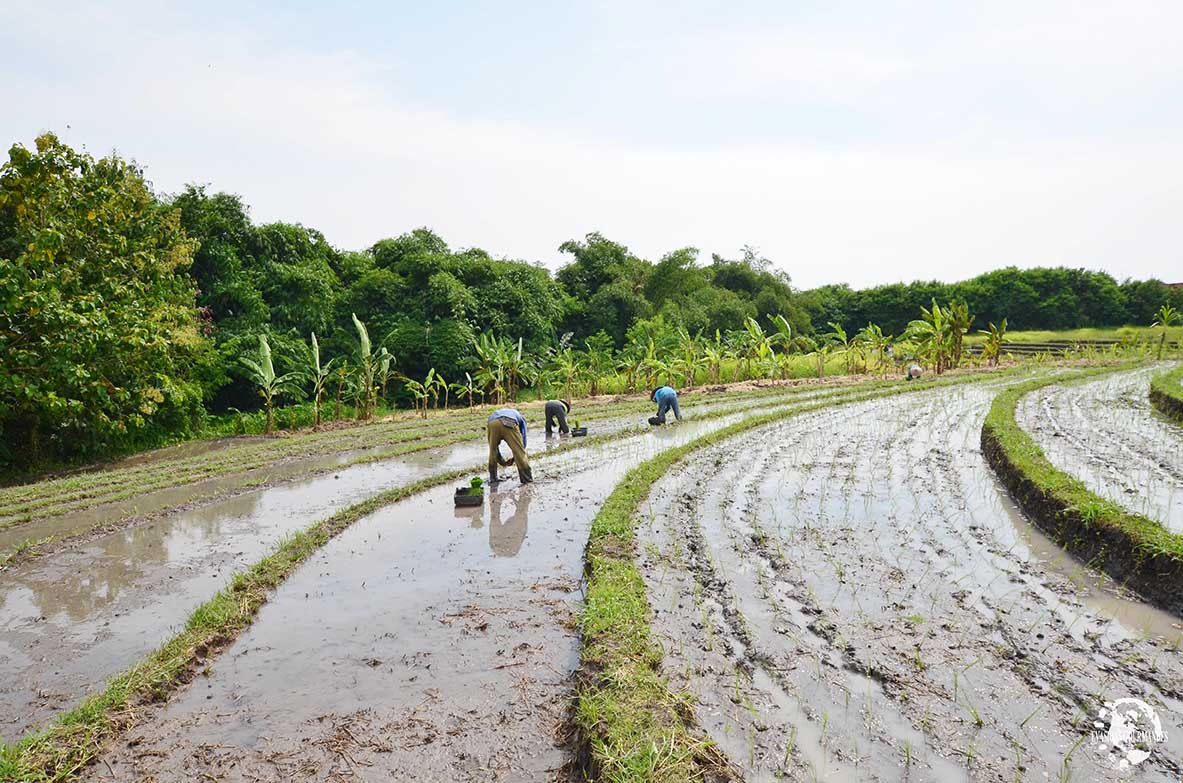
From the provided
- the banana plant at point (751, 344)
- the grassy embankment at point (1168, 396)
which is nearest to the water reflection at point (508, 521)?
the grassy embankment at point (1168, 396)

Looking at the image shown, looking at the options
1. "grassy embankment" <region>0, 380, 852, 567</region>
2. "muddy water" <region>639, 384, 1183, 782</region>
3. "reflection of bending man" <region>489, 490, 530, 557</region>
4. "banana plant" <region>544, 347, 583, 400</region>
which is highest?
"banana plant" <region>544, 347, 583, 400</region>

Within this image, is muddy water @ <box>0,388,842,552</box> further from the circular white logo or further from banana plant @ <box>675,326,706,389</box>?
the circular white logo

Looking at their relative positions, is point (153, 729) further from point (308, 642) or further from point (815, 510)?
point (815, 510)

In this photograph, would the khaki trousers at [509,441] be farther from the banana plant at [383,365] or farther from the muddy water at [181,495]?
the banana plant at [383,365]

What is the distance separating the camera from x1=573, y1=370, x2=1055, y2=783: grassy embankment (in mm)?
3143

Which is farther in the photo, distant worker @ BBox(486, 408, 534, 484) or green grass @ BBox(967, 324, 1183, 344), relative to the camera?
green grass @ BBox(967, 324, 1183, 344)

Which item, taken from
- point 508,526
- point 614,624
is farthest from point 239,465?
point 614,624

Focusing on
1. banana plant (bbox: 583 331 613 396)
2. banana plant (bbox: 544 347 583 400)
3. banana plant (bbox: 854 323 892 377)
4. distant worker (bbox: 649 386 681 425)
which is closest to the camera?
distant worker (bbox: 649 386 681 425)

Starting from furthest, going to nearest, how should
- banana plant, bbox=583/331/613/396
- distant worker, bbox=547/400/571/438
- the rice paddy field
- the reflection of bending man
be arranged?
banana plant, bbox=583/331/613/396 < distant worker, bbox=547/400/571/438 < the reflection of bending man < the rice paddy field

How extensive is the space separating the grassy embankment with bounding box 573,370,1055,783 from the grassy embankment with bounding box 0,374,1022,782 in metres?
0.13

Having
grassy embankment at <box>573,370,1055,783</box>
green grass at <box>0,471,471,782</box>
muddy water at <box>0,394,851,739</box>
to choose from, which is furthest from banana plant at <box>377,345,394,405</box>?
grassy embankment at <box>573,370,1055,783</box>

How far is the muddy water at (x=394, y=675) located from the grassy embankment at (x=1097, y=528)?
14.4 feet

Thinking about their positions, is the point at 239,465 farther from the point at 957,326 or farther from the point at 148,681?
the point at 957,326

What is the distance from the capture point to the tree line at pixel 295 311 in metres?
10.8
